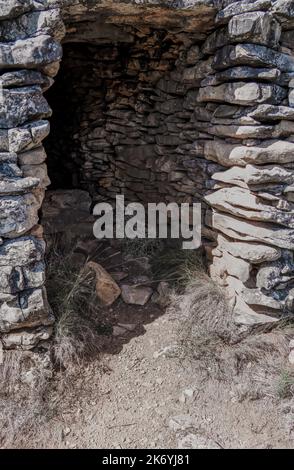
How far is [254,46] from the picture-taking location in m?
2.54

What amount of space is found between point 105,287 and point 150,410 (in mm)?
1060

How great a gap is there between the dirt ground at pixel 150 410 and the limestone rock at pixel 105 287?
47 centimetres

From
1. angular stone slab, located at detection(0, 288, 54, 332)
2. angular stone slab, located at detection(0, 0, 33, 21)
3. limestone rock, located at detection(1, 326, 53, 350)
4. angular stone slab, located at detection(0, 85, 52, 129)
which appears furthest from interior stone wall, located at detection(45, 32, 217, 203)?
limestone rock, located at detection(1, 326, 53, 350)

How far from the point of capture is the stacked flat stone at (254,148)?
8.32 feet

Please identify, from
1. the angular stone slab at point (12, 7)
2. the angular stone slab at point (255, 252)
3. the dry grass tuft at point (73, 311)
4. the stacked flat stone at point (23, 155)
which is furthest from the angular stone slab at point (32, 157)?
the angular stone slab at point (255, 252)

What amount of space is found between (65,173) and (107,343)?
2623 mm

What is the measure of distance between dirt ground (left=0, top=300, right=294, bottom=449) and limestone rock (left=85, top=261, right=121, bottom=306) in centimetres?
47

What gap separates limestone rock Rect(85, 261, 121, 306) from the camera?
3.26 meters

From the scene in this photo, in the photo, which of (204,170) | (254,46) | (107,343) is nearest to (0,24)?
(254,46)

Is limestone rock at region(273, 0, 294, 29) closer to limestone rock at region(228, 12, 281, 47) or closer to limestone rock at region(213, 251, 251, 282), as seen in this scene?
limestone rock at region(228, 12, 281, 47)

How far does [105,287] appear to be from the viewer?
327 centimetres

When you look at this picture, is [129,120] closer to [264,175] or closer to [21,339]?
[264,175]

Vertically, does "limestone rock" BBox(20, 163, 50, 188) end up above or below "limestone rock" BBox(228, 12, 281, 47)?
below

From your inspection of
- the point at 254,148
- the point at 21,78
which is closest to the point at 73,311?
the point at 21,78
